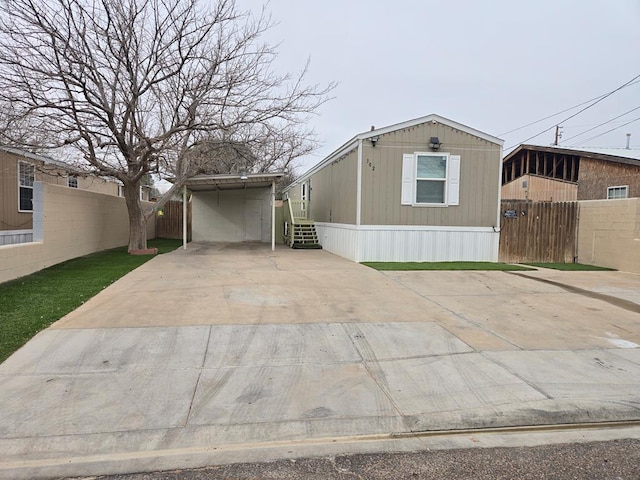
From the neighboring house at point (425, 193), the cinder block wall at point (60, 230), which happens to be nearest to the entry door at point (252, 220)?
the cinder block wall at point (60, 230)

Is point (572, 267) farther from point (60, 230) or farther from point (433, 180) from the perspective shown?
point (60, 230)

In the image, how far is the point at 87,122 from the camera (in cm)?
1176

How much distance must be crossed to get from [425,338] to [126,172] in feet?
37.5

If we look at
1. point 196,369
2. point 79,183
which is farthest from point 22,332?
point 79,183

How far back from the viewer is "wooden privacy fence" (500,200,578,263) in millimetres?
12930

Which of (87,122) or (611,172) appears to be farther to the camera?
(611,172)

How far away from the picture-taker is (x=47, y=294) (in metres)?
6.97

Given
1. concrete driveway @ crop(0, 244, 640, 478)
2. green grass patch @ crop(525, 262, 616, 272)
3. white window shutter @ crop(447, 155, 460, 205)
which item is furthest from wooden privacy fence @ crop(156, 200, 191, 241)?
green grass patch @ crop(525, 262, 616, 272)

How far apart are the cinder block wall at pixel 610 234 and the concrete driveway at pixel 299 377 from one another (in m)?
5.12

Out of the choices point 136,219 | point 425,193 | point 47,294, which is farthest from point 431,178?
point 47,294

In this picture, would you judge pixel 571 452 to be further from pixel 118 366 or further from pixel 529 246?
pixel 529 246

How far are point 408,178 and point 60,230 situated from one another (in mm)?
9098

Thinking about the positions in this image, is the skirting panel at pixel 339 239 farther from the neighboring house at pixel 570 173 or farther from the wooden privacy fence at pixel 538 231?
the neighboring house at pixel 570 173

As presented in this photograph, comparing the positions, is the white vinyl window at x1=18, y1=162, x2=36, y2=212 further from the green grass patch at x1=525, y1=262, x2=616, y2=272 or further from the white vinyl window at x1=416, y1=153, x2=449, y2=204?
the green grass patch at x1=525, y1=262, x2=616, y2=272
